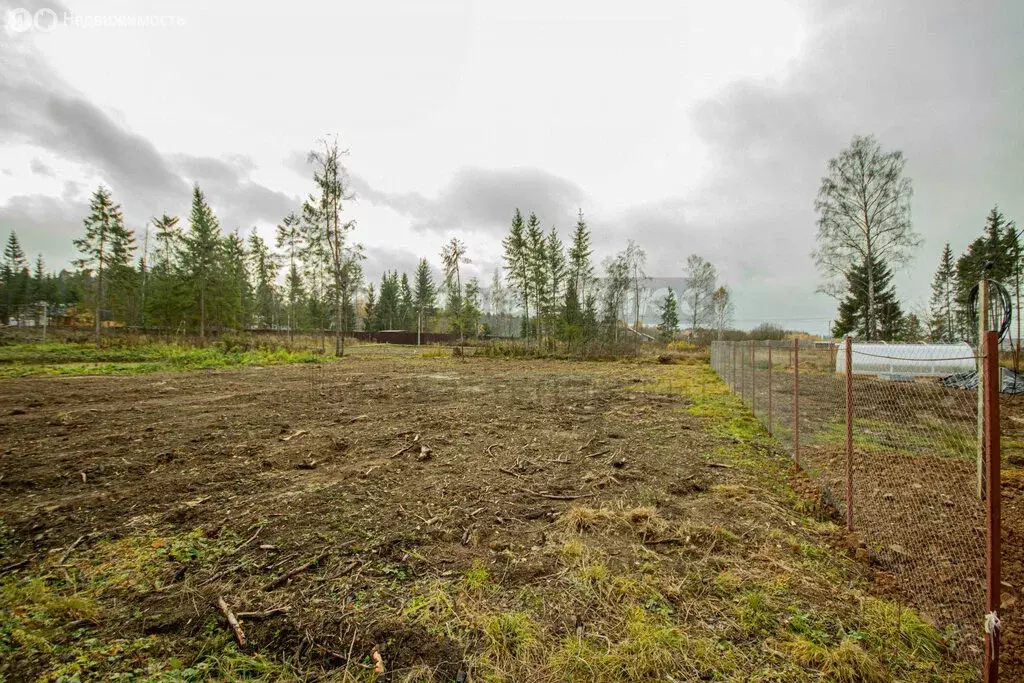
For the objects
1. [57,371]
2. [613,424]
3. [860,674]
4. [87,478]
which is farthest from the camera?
[57,371]

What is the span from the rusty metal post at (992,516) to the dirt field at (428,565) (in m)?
0.23

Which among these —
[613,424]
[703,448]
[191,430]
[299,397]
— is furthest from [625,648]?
[299,397]

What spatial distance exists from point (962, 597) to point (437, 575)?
3147 millimetres

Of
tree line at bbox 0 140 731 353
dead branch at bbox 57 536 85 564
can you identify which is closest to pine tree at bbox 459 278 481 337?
tree line at bbox 0 140 731 353

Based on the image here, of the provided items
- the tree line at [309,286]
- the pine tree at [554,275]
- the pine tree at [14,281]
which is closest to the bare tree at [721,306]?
the tree line at [309,286]

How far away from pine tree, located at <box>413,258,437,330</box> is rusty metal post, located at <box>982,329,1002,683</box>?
5451 centimetres

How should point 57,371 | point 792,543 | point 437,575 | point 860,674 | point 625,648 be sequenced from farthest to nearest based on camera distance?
1. point 57,371
2. point 792,543
3. point 437,575
4. point 625,648
5. point 860,674

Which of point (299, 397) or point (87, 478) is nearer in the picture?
point (87, 478)

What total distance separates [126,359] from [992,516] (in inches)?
942

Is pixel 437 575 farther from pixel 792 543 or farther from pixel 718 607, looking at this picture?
pixel 792 543

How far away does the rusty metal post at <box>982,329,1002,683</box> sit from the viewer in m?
1.75

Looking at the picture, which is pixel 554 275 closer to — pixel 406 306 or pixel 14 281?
pixel 406 306

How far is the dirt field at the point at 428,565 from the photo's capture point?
193 centimetres

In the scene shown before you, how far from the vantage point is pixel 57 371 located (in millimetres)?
12992
